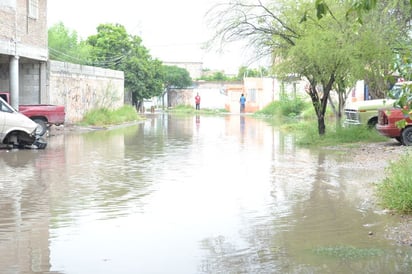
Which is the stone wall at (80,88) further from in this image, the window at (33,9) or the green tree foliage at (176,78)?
the green tree foliage at (176,78)

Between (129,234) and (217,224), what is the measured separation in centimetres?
137

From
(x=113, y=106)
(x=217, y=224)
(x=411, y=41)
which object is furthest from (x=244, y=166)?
(x=113, y=106)

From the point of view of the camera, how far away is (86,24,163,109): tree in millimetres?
54188

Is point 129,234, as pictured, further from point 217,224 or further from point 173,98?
point 173,98

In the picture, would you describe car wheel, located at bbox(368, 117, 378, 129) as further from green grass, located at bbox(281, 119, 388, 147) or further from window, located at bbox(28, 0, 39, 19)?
window, located at bbox(28, 0, 39, 19)

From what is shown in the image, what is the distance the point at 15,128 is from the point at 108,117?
17258 millimetres

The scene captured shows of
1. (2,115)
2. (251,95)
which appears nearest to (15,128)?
(2,115)

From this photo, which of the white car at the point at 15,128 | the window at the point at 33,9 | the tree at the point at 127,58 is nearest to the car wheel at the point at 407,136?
the white car at the point at 15,128

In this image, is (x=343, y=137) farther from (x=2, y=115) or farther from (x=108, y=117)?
(x=108, y=117)

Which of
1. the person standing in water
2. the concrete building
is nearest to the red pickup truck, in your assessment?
the concrete building

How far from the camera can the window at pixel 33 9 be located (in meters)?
26.0

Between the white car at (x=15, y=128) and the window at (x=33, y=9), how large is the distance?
8.64m

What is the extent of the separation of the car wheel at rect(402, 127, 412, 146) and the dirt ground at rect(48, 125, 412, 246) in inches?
10.4

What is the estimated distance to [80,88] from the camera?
3353cm
